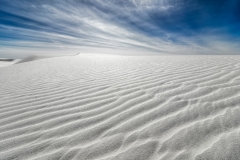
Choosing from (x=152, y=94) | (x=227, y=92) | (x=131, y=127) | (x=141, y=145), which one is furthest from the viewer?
(x=152, y=94)

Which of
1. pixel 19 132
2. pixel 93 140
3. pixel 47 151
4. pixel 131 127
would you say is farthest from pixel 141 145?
pixel 19 132

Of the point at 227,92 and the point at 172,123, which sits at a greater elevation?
the point at 227,92

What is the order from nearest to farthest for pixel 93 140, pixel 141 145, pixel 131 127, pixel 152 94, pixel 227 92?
pixel 141 145
pixel 93 140
pixel 131 127
pixel 227 92
pixel 152 94

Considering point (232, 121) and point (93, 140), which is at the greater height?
point (232, 121)

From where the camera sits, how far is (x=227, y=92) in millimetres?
2213

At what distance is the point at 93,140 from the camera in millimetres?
1418

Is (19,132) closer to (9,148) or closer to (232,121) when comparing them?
(9,148)

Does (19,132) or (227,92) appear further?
(227,92)

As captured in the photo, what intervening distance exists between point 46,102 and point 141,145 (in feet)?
5.89

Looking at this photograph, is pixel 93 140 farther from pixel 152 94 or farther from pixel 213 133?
pixel 152 94

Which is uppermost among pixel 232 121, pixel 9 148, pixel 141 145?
pixel 232 121

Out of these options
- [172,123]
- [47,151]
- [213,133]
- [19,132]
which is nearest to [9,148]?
[19,132]

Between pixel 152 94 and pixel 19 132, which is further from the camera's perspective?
pixel 152 94

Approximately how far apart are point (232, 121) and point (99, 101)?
166 centimetres
